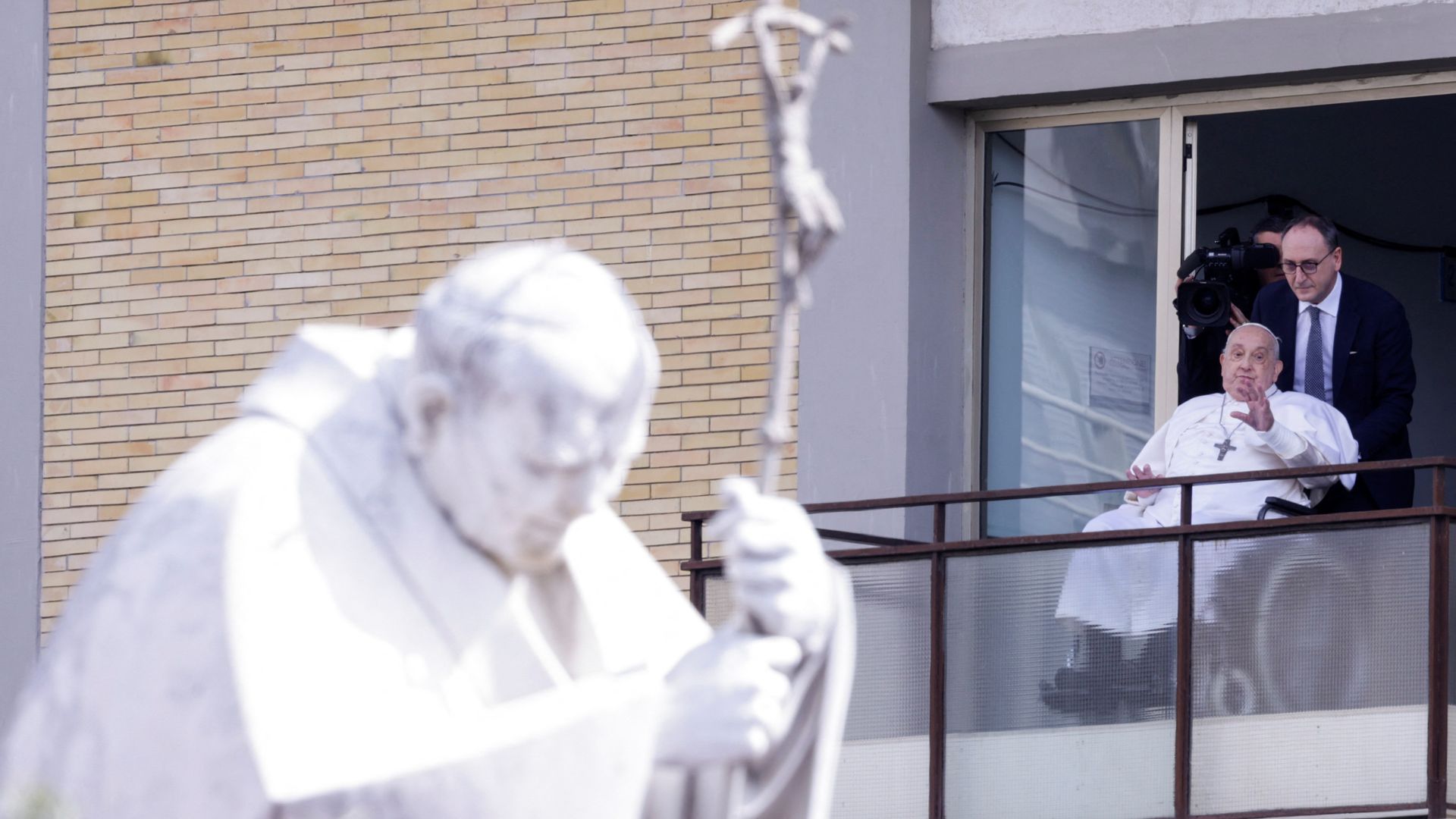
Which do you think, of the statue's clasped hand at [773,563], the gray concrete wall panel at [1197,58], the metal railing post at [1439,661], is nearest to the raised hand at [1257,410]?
the metal railing post at [1439,661]

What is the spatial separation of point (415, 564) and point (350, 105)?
34.4 feet

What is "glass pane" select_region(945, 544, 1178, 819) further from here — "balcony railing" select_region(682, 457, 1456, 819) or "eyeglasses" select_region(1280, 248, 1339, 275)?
"eyeglasses" select_region(1280, 248, 1339, 275)

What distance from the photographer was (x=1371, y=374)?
472 inches

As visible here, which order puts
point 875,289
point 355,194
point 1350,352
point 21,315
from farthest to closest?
point 21,315 < point 355,194 < point 875,289 < point 1350,352

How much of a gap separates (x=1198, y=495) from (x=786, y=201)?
771cm

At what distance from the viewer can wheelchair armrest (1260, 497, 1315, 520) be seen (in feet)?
38.7

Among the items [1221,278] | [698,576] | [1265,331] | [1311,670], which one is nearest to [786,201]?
[1265,331]

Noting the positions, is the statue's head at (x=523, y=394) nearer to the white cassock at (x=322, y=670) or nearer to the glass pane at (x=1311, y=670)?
the white cassock at (x=322, y=670)

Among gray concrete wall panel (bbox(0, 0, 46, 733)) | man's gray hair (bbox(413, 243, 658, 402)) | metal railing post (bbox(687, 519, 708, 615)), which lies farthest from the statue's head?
gray concrete wall panel (bbox(0, 0, 46, 733))

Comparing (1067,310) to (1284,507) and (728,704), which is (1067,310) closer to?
(1284,507)

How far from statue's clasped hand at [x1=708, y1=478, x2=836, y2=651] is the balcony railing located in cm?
714

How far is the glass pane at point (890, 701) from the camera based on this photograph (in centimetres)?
1259

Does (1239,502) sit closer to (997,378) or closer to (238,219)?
(997,378)

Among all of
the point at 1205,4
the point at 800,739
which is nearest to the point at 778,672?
the point at 800,739
